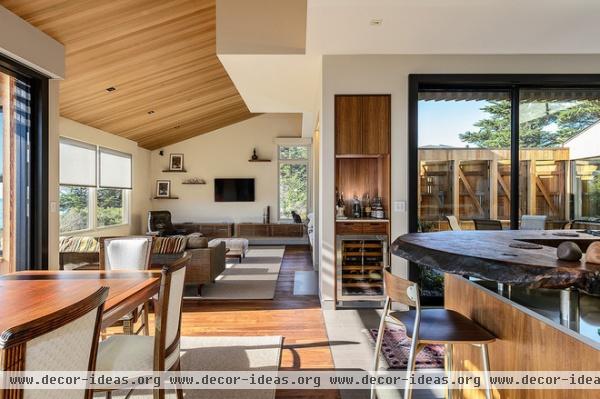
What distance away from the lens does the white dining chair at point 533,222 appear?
3.79 metres

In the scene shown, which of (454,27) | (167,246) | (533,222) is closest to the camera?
(454,27)

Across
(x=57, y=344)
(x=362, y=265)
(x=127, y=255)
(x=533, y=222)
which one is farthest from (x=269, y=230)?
(x=57, y=344)

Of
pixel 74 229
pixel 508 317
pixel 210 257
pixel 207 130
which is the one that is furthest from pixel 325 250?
pixel 207 130

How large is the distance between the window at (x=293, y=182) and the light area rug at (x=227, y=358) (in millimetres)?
7035

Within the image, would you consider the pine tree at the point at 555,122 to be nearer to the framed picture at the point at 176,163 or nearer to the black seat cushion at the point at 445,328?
the black seat cushion at the point at 445,328

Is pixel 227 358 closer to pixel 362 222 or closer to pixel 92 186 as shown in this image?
pixel 362 222

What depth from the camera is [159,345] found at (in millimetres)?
1632

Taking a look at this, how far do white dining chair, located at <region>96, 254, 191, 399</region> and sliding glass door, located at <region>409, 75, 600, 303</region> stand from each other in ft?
9.43

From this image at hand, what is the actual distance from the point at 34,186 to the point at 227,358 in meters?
2.57

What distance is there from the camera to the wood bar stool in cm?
135

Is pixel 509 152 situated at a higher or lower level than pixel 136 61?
lower

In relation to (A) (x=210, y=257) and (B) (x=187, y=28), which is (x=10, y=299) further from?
(B) (x=187, y=28)

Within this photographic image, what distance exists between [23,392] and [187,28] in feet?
14.6

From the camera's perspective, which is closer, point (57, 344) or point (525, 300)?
point (57, 344)
